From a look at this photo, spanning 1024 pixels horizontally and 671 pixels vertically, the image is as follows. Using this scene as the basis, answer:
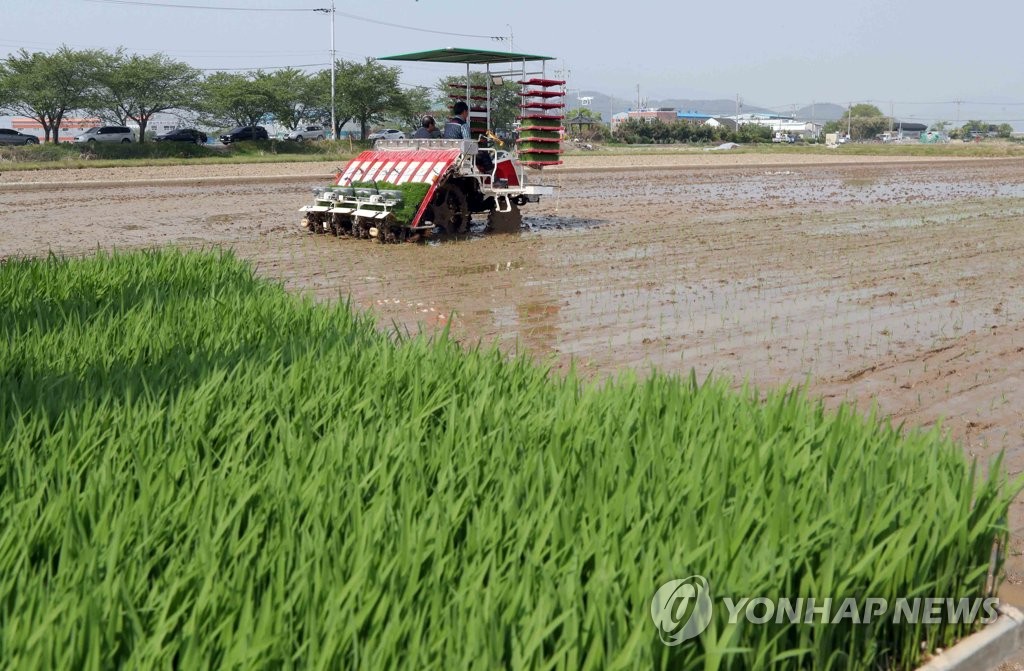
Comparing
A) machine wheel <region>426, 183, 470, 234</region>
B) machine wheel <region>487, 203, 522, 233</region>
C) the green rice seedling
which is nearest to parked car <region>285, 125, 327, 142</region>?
machine wheel <region>487, 203, 522, 233</region>

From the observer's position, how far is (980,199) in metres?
21.0

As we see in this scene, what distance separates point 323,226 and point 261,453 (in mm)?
10596

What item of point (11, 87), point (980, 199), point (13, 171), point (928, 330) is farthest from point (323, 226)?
point (11, 87)

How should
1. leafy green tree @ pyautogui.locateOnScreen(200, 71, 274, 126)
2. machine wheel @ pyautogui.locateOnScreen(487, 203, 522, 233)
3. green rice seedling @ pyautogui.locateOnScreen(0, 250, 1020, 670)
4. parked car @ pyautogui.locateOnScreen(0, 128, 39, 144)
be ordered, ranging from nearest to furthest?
green rice seedling @ pyautogui.locateOnScreen(0, 250, 1020, 670) → machine wheel @ pyautogui.locateOnScreen(487, 203, 522, 233) → parked car @ pyautogui.locateOnScreen(0, 128, 39, 144) → leafy green tree @ pyautogui.locateOnScreen(200, 71, 274, 126)

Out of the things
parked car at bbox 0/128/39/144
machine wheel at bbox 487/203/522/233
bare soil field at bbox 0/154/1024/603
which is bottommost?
bare soil field at bbox 0/154/1024/603

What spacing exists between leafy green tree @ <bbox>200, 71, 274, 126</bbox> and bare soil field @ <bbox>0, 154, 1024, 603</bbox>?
36611 millimetres

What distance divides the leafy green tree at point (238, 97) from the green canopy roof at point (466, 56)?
46.6 m

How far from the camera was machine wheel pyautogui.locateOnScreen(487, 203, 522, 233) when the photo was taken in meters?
14.2

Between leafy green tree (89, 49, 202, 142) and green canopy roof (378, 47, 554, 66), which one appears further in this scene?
leafy green tree (89, 49, 202, 142)

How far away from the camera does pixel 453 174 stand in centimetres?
1316

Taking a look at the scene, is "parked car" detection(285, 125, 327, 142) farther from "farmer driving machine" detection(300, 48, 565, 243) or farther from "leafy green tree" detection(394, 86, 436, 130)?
"farmer driving machine" detection(300, 48, 565, 243)

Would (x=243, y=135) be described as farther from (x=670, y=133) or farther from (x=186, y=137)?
(x=670, y=133)

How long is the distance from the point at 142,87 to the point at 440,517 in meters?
57.4

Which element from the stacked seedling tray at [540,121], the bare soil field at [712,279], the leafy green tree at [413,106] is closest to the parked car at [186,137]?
the leafy green tree at [413,106]
